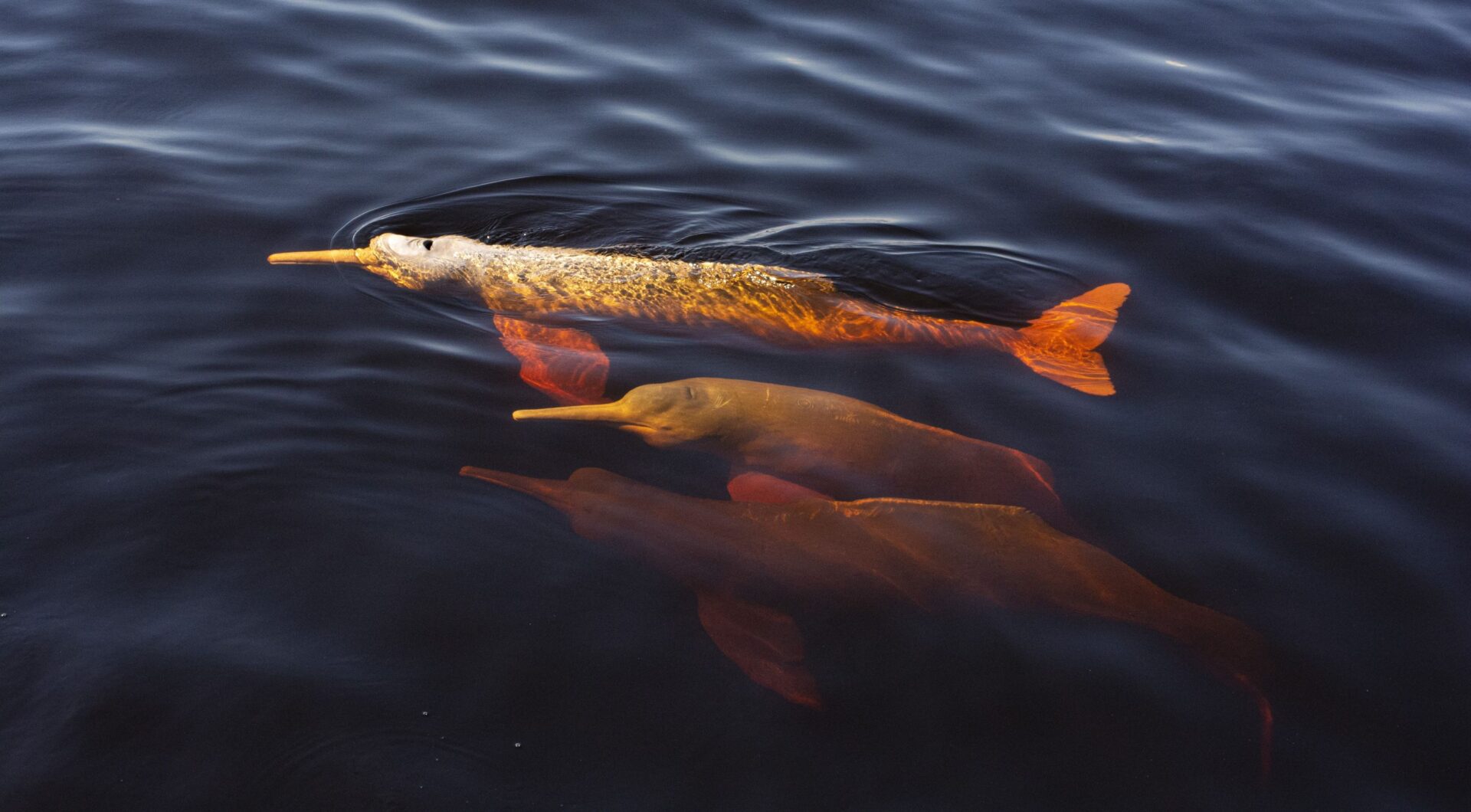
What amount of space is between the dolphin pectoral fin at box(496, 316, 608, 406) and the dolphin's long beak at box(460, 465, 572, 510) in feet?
2.87

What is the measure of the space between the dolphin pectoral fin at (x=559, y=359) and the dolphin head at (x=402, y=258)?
2.36ft

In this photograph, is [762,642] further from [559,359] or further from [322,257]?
[322,257]

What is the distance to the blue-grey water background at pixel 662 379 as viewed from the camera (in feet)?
15.1

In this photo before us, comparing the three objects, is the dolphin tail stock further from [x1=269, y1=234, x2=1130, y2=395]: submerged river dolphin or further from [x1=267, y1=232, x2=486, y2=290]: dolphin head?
[x1=267, y1=232, x2=486, y2=290]: dolphin head

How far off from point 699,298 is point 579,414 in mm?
1927

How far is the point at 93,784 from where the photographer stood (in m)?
4.23

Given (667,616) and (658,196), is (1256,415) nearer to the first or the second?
(667,616)

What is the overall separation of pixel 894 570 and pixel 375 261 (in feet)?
16.0

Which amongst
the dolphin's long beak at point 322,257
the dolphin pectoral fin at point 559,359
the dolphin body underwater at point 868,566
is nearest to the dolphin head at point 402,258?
the dolphin's long beak at point 322,257

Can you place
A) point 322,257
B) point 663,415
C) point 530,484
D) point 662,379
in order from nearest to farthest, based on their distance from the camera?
point 530,484, point 663,415, point 662,379, point 322,257

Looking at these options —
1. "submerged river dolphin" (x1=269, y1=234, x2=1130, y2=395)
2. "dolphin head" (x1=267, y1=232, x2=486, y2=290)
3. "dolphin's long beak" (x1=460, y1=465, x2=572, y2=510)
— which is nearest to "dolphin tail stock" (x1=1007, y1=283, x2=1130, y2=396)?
"submerged river dolphin" (x1=269, y1=234, x2=1130, y2=395)

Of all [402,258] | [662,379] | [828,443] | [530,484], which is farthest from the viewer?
[402,258]

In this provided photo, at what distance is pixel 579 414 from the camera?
6.47m

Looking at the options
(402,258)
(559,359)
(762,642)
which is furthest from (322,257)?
(762,642)
